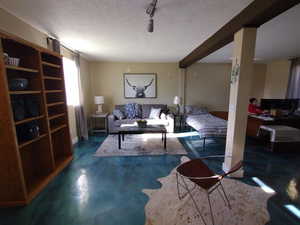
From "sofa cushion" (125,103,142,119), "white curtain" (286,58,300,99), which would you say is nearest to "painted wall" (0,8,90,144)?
"sofa cushion" (125,103,142,119)

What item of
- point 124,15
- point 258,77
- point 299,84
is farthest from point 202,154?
point 258,77

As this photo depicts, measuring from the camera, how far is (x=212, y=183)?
1.56 m

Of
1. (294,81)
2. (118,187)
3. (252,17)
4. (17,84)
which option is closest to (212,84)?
(294,81)

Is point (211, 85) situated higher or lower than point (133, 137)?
higher

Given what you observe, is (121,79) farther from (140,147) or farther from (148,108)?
(140,147)

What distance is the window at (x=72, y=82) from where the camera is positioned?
3513mm

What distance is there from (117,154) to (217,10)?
2967 mm

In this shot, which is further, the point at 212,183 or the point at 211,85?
the point at 211,85

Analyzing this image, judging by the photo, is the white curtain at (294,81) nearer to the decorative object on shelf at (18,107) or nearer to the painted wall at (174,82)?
→ the painted wall at (174,82)

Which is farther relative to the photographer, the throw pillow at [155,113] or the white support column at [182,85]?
the white support column at [182,85]

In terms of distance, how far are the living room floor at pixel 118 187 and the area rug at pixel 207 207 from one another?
0.09 metres

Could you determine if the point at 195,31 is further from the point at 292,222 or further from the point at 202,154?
the point at 292,222

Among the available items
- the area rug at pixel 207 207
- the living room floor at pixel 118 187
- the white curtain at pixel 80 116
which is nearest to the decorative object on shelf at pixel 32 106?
the living room floor at pixel 118 187

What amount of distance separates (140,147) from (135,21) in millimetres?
2568
